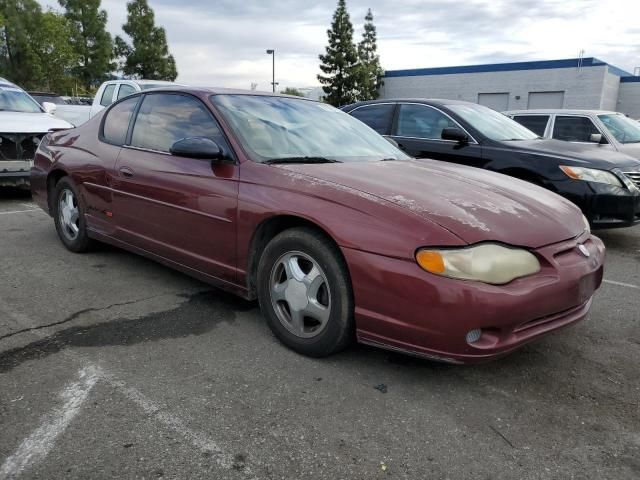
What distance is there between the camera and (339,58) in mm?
48156

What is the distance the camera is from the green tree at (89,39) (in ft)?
145

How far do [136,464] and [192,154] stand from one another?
187cm

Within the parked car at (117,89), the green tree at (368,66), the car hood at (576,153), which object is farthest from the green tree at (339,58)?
the car hood at (576,153)

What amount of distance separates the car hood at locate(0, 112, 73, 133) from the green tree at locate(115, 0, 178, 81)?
4187cm

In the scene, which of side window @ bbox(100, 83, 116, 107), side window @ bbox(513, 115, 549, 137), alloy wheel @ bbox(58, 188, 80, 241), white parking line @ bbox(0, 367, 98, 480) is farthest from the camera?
side window @ bbox(100, 83, 116, 107)

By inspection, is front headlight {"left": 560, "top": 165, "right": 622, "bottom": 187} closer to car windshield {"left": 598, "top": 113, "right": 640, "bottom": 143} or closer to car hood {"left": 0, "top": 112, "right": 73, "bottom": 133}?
car windshield {"left": 598, "top": 113, "right": 640, "bottom": 143}

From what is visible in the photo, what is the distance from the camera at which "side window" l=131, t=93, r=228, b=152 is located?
12.0 ft

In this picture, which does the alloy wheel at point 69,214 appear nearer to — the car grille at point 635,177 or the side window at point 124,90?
the car grille at point 635,177

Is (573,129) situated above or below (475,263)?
above

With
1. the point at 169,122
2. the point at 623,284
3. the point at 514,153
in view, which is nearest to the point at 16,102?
the point at 169,122

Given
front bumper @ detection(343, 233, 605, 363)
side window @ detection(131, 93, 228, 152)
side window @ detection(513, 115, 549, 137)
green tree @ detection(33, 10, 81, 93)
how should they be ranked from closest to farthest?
front bumper @ detection(343, 233, 605, 363) < side window @ detection(131, 93, 228, 152) < side window @ detection(513, 115, 549, 137) < green tree @ detection(33, 10, 81, 93)

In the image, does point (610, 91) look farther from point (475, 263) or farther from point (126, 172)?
point (475, 263)

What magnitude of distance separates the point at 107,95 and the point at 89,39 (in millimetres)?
38869

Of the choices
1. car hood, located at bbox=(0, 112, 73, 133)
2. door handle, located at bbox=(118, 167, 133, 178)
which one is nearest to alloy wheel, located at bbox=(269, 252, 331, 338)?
door handle, located at bbox=(118, 167, 133, 178)
